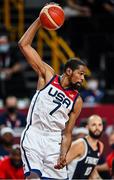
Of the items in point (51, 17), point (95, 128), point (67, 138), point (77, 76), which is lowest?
point (95, 128)

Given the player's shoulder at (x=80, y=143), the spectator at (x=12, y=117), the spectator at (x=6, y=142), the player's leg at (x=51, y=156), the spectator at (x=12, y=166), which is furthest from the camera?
the spectator at (x=12, y=117)

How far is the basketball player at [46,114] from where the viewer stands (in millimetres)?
9930

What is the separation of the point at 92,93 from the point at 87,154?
5.49 metres

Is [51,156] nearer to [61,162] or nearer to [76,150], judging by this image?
[61,162]

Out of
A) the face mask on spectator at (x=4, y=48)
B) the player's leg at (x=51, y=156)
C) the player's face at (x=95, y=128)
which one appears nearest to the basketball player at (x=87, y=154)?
the player's face at (x=95, y=128)

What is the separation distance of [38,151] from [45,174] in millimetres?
314

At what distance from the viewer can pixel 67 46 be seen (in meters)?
18.6

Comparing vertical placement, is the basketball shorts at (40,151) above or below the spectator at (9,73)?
above

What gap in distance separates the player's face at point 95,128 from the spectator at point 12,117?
3.58 m

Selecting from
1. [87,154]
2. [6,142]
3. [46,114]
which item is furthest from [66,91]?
[6,142]

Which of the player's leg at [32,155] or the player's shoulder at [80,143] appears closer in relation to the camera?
the player's leg at [32,155]

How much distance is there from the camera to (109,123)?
53.7 ft

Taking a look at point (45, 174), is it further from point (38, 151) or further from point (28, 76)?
point (28, 76)

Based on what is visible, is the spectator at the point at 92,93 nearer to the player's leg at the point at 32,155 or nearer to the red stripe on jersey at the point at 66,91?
the red stripe on jersey at the point at 66,91
